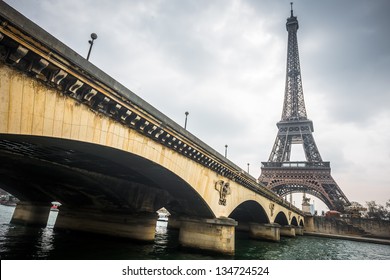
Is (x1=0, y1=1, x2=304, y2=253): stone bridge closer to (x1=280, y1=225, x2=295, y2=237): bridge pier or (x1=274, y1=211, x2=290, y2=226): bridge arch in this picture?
(x1=274, y1=211, x2=290, y2=226): bridge arch

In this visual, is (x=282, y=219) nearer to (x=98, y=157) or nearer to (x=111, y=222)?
(x=111, y=222)

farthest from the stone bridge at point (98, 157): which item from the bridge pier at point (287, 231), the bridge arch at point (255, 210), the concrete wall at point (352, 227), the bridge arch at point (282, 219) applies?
the concrete wall at point (352, 227)

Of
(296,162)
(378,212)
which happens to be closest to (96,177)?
(296,162)

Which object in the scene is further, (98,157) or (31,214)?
(31,214)

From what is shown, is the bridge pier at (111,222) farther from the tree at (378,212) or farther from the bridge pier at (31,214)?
the tree at (378,212)

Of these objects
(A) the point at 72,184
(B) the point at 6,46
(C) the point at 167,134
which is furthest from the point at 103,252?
(B) the point at 6,46
